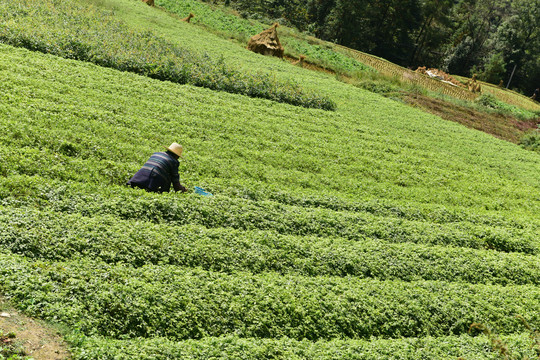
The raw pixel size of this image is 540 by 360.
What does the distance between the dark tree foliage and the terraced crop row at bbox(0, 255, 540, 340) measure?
219ft

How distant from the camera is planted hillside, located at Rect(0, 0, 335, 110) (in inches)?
796

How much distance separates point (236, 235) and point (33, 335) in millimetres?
5168

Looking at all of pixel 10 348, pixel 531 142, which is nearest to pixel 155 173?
pixel 10 348

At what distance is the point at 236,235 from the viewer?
1070 cm

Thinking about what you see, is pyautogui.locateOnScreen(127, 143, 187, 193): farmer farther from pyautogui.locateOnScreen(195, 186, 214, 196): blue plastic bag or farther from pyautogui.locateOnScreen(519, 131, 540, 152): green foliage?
pyautogui.locateOnScreen(519, 131, 540, 152): green foliage

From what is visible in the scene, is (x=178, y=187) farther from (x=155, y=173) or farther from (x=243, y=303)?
(x=243, y=303)

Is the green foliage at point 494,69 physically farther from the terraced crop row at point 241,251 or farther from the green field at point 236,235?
the terraced crop row at point 241,251

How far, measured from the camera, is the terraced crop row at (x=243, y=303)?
7137 mm

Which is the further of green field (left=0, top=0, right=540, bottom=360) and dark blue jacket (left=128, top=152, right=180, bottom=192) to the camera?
dark blue jacket (left=128, top=152, right=180, bottom=192)

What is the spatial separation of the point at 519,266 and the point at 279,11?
71317mm

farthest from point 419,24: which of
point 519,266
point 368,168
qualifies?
point 519,266

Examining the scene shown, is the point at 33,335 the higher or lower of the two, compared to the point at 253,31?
lower

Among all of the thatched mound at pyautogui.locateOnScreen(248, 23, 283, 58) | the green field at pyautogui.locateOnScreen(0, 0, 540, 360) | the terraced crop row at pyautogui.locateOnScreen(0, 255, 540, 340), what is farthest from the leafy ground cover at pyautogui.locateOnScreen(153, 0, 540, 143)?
the terraced crop row at pyautogui.locateOnScreen(0, 255, 540, 340)

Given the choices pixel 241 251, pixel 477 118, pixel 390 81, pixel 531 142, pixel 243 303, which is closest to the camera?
pixel 243 303
